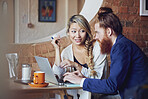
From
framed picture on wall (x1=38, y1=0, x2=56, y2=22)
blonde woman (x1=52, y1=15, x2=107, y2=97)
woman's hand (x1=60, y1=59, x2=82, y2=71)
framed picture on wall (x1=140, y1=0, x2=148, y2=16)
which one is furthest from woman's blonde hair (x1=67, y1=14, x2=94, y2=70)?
framed picture on wall (x1=38, y1=0, x2=56, y2=22)

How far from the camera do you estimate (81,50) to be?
254 centimetres

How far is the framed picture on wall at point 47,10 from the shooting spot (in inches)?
203

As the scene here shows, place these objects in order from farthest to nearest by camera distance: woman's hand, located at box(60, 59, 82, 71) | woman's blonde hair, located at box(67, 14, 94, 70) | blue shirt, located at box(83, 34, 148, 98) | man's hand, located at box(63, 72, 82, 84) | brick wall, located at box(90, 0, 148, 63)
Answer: brick wall, located at box(90, 0, 148, 63), woman's blonde hair, located at box(67, 14, 94, 70), woman's hand, located at box(60, 59, 82, 71), man's hand, located at box(63, 72, 82, 84), blue shirt, located at box(83, 34, 148, 98)

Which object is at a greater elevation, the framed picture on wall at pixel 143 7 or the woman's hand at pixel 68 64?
the framed picture on wall at pixel 143 7

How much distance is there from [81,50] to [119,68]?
43.2 inches

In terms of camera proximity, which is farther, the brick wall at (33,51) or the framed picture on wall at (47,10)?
the framed picture on wall at (47,10)

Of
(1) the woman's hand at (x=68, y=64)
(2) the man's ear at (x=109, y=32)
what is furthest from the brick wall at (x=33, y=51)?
(2) the man's ear at (x=109, y=32)

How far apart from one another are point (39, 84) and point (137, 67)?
0.71 metres

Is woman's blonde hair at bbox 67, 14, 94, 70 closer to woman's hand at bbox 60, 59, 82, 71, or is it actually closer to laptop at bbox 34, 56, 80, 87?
woman's hand at bbox 60, 59, 82, 71

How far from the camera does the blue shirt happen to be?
1.48 metres

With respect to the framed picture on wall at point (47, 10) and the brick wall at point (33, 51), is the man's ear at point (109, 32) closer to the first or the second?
the brick wall at point (33, 51)

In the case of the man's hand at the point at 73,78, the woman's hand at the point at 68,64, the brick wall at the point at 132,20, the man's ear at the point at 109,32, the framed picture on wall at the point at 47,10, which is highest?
the framed picture on wall at the point at 47,10

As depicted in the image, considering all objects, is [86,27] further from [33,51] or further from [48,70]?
[48,70]

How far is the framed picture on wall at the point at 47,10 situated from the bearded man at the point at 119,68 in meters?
3.59
